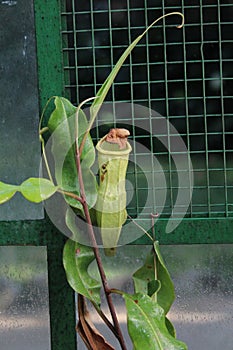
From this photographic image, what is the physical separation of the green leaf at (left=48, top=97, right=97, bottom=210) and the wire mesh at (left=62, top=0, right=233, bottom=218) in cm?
15

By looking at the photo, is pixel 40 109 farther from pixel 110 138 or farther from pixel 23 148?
pixel 110 138

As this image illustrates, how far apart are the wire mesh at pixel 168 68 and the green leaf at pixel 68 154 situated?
15 centimetres

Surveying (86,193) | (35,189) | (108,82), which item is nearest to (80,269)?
(86,193)

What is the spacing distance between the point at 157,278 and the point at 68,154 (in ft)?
0.93

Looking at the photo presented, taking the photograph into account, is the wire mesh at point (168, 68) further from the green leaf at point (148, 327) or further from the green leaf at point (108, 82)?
the green leaf at point (148, 327)

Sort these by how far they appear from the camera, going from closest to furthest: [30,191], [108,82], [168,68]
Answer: [30,191] < [108,82] < [168,68]

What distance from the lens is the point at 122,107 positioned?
4.36 ft

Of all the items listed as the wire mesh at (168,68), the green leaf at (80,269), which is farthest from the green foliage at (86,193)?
the wire mesh at (168,68)

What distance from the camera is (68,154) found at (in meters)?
1.19

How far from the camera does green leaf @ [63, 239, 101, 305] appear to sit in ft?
3.88

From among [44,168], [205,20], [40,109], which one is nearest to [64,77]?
[40,109]

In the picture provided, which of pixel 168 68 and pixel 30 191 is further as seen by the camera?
A: pixel 168 68

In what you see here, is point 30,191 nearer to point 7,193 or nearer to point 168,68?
point 7,193

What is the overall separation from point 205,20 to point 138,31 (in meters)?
0.14
